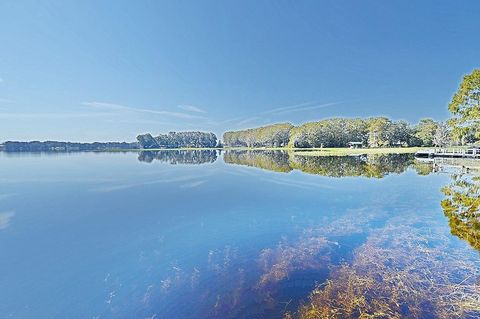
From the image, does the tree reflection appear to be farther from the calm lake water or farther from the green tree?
the green tree

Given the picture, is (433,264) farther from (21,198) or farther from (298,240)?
(21,198)

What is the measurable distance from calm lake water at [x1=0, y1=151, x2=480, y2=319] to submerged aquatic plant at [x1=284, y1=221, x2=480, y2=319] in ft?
0.16

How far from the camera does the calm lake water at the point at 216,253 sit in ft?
19.7

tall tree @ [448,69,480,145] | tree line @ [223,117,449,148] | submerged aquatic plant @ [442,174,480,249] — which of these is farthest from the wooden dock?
tree line @ [223,117,449,148]

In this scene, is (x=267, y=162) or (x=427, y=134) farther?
(x=427, y=134)

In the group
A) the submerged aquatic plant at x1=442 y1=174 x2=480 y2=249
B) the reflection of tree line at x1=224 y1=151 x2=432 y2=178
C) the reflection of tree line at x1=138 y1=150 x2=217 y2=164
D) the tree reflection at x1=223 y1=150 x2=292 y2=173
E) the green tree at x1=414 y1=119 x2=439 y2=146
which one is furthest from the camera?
the green tree at x1=414 y1=119 x2=439 y2=146

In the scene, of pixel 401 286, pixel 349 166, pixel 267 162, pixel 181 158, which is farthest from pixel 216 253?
pixel 181 158

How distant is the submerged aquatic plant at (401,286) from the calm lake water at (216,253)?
5 centimetres

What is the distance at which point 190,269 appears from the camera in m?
7.60

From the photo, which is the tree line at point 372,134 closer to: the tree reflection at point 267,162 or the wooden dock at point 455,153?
the wooden dock at point 455,153

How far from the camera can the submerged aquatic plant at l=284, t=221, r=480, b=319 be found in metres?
5.42

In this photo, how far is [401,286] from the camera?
20.7 feet

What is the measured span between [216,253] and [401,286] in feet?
17.1

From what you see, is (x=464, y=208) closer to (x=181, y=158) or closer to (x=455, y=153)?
(x=455, y=153)
